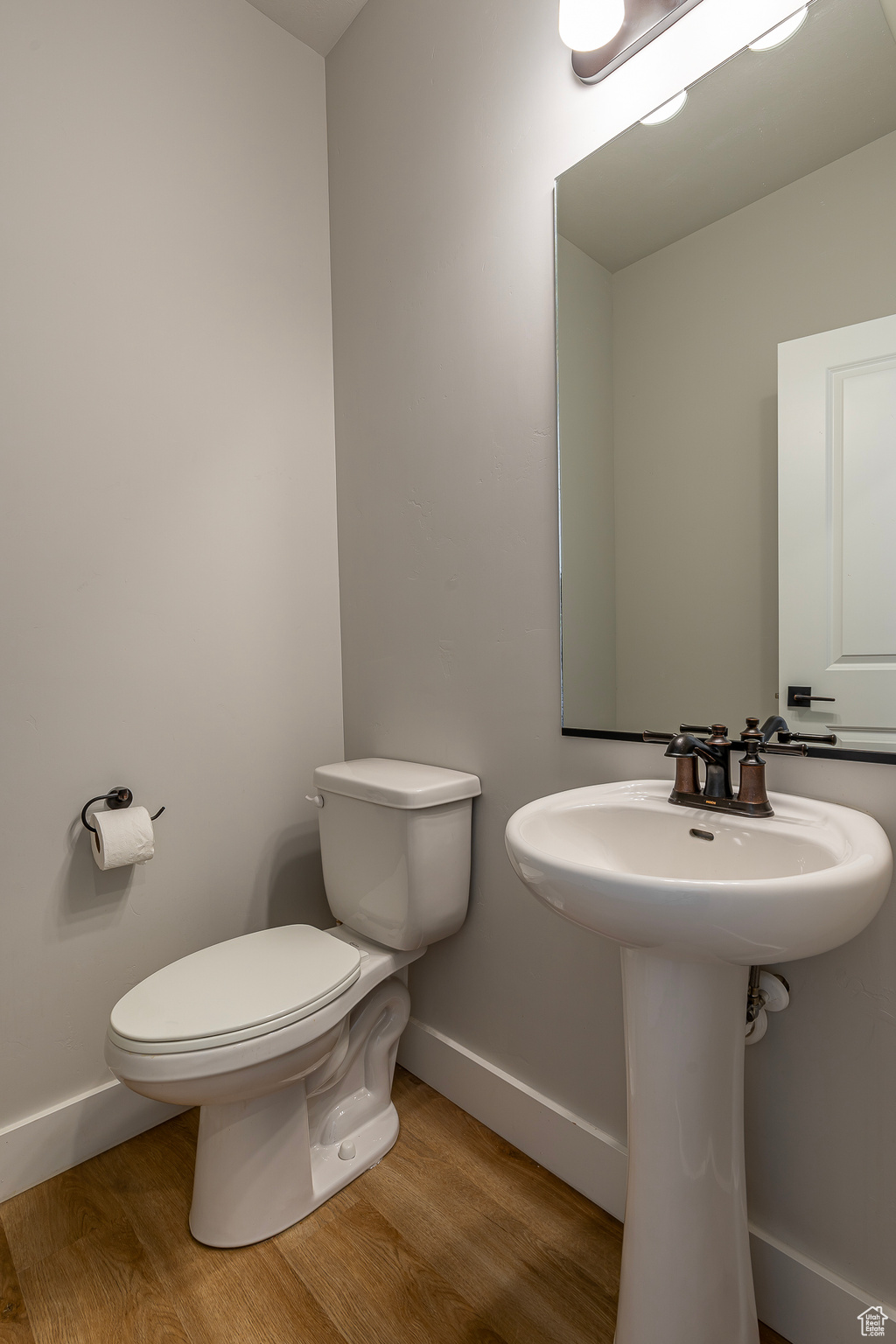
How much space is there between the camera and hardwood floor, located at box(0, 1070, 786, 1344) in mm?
1039

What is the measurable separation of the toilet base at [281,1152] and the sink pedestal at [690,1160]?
626 mm

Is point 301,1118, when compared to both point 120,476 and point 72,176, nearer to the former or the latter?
point 120,476

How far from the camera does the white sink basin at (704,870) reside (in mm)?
654

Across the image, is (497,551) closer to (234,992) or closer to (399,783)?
(399,783)

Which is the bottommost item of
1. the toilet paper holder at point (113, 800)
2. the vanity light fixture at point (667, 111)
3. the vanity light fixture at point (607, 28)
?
the toilet paper holder at point (113, 800)

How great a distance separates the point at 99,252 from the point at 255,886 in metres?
1.50

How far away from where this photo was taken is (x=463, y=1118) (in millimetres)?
1500

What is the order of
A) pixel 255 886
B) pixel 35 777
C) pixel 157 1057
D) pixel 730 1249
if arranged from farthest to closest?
1. pixel 255 886
2. pixel 35 777
3. pixel 157 1057
4. pixel 730 1249

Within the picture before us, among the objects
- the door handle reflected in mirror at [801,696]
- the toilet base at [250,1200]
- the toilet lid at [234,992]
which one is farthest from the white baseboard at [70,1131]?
the door handle reflected in mirror at [801,696]

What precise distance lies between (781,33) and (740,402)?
51cm

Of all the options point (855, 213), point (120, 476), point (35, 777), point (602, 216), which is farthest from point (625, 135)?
point (35, 777)

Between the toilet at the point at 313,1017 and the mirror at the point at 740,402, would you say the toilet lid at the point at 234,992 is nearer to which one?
the toilet at the point at 313,1017

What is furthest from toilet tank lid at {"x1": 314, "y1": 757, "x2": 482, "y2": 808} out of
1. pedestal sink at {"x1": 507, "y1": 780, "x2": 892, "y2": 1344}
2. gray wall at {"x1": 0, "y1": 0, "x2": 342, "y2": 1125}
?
pedestal sink at {"x1": 507, "y1": 780, "x2": 892, "y2": 1344}

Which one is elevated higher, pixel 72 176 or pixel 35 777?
pixel 72 176
